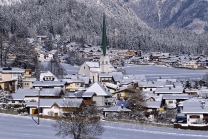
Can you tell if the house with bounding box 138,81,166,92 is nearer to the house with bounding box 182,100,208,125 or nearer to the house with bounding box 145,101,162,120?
the house with bounding box 145,101,162,120

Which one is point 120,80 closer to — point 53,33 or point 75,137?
point 75,137

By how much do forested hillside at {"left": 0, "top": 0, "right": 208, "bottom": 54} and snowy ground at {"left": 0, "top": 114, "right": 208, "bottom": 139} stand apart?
8215 cm

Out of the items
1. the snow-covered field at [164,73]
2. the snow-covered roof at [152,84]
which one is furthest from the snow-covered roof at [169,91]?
the snow-covered field at [164,73]

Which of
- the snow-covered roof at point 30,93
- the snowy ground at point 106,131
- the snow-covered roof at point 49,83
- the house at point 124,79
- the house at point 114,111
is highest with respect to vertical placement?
the house at point 124,79

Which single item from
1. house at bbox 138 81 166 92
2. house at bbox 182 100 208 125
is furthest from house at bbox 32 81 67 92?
house at bbox 182 100 208 125

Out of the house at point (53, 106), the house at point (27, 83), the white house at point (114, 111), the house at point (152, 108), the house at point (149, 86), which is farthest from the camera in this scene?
the house at point (149, 86)

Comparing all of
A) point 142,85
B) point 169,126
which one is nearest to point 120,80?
point 142,85

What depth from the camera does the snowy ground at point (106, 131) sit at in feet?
73.7

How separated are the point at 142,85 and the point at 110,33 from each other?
105325mm

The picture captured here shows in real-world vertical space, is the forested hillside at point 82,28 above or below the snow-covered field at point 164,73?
above

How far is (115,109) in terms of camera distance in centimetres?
3256

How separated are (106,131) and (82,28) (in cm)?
11663

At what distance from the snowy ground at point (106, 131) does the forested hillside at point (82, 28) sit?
82.2 meters

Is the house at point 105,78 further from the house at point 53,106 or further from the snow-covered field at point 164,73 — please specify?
the house at point 53,106
